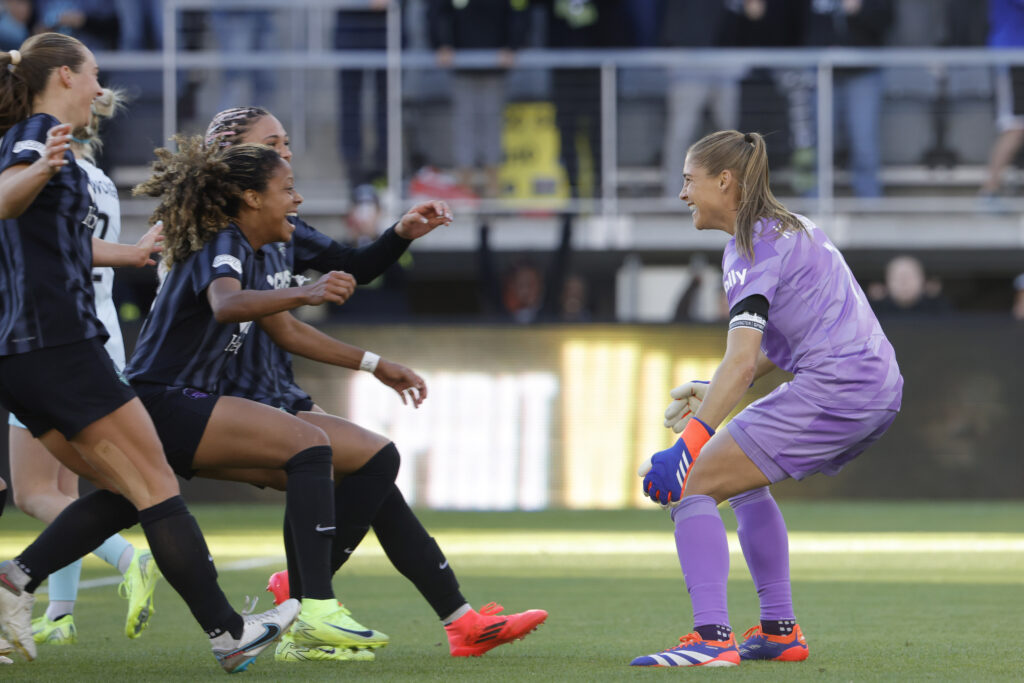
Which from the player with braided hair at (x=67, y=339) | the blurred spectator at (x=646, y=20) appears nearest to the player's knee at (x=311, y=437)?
the player with braided hair at (x=67, y=339)

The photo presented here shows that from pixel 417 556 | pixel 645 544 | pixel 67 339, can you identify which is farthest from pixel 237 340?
pixel 645 544

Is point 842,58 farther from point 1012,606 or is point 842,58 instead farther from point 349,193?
point 1012,606

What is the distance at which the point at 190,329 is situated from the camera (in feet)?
16.2

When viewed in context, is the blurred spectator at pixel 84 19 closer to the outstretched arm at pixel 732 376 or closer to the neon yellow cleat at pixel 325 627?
the neon yellow cleat at pixel 325 627

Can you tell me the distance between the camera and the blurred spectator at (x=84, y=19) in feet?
45.7

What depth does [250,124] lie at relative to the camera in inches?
216

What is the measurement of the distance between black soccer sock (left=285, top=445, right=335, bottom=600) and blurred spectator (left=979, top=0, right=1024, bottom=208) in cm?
1028

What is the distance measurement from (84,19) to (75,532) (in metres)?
10.2

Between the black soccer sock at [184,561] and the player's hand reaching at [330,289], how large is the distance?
2.44 feet

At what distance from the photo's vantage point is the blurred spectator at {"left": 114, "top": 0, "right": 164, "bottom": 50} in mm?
14453

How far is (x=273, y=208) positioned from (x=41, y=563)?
1.38 m

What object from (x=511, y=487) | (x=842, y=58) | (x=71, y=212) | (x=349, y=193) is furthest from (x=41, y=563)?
(x=842, y=58)

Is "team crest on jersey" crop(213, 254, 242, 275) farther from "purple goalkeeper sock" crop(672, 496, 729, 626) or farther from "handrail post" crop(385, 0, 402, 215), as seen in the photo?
"handrail post" crop(385, 0, 402, 215)

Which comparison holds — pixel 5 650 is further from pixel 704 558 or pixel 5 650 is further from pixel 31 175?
pixel 704 558
